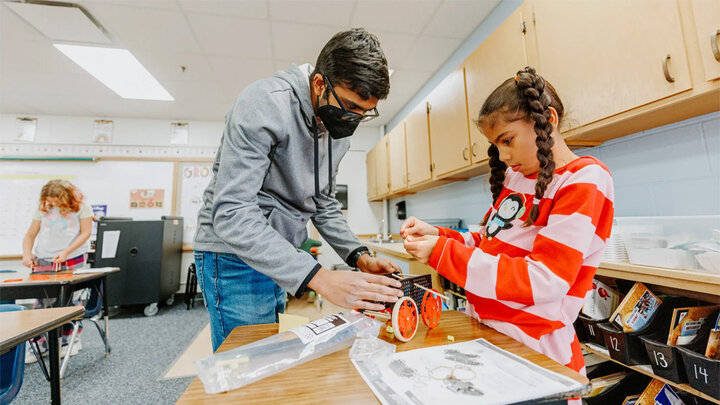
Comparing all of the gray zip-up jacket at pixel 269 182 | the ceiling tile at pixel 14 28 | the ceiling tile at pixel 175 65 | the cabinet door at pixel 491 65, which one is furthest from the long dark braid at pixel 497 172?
the ceiling tile at pixel 14 28

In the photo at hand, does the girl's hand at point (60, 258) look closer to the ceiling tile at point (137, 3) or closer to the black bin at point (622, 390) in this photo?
the ceiling tile at point (137, 3)

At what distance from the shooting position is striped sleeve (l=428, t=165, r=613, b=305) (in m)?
0.63

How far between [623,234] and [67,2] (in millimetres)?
3403

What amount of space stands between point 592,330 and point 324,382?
1.16 m

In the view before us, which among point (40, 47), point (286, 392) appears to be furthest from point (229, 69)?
point (286, 392)

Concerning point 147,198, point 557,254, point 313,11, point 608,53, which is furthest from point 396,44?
point 147,198

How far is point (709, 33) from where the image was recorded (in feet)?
2.81

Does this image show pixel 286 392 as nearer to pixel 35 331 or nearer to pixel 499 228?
pixel 499 228

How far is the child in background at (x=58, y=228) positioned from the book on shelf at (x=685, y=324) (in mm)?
3617

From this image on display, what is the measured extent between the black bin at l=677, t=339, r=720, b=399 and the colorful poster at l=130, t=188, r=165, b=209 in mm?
4764

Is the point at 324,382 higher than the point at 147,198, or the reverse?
the point at 147,198

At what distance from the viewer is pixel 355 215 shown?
4574 mm

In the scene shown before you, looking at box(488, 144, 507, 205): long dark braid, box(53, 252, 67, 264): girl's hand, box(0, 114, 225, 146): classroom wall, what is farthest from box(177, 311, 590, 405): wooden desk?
box(0, 114, 225, 146): classroom wall

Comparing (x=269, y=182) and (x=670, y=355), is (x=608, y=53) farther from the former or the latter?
(x=269, y=182)
